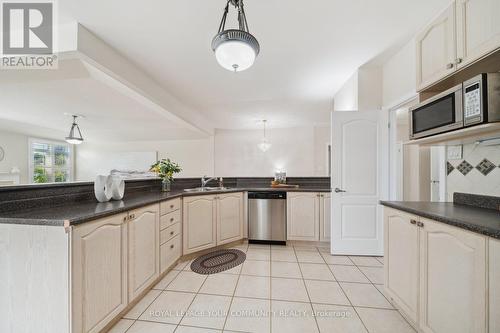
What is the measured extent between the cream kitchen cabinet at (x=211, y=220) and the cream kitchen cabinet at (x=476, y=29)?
2.72m

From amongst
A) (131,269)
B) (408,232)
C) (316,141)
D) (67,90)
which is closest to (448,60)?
(408,232)

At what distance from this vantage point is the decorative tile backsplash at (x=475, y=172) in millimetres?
1369

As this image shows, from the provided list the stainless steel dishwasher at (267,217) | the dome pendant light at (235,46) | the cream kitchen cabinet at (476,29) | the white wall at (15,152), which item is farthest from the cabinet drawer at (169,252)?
the white wall at (15,152)

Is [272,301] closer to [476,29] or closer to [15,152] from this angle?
[476,29]

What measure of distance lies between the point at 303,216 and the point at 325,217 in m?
0.34

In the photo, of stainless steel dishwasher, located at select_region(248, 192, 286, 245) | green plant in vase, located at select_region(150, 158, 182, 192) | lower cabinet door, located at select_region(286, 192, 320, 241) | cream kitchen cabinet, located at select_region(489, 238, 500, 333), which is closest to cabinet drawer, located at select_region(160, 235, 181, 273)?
green plant in vase, located at select_region(150, 158, 182, 192)

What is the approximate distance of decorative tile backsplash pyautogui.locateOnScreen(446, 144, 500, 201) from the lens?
137cm

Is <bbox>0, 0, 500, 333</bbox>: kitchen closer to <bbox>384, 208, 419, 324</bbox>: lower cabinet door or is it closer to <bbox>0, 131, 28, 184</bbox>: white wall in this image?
<bbox>384, 208, 419, 324</bbox>: lower cabinet door

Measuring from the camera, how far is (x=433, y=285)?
1.18m

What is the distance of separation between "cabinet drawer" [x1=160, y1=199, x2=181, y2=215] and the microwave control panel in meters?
2.47

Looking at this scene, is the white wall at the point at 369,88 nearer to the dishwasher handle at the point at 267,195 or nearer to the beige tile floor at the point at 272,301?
the dishwasher handle at the point at 267,195

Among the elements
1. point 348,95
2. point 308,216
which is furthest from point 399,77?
point 308,216

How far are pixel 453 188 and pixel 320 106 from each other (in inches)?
95.5

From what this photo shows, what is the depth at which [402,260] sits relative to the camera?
1463mm
